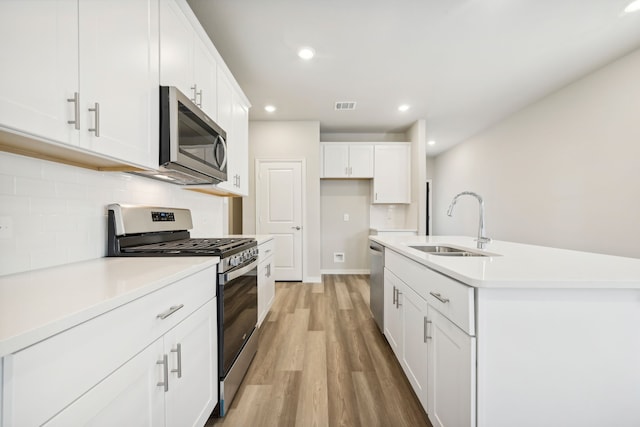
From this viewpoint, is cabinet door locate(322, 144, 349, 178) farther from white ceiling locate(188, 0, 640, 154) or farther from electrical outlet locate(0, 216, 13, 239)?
electrical outlet locate(0, 216, 13, 239)

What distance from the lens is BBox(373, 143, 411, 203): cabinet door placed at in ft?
15.3

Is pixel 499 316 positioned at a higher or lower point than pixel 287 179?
lower

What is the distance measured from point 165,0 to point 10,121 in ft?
3.65

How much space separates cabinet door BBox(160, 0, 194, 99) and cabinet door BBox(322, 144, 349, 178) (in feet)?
10.2

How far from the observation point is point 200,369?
46.8 inches

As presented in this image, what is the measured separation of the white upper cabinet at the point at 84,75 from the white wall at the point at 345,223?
381 centimetres

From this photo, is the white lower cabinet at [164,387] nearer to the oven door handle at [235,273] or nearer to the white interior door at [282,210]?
the oven door handle at [235,273]

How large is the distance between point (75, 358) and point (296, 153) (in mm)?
3966

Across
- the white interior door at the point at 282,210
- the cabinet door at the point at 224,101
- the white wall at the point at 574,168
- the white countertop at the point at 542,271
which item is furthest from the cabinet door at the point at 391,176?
the white countertop at the point at 542,271

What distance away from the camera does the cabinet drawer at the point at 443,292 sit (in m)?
0.94

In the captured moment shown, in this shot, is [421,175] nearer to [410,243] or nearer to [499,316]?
[410,243]

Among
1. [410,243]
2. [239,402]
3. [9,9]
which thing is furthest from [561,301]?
[9,9]

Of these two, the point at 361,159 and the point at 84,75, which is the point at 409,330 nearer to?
the point at 84,75

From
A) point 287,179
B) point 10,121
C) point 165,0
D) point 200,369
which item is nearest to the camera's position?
point 10,121
